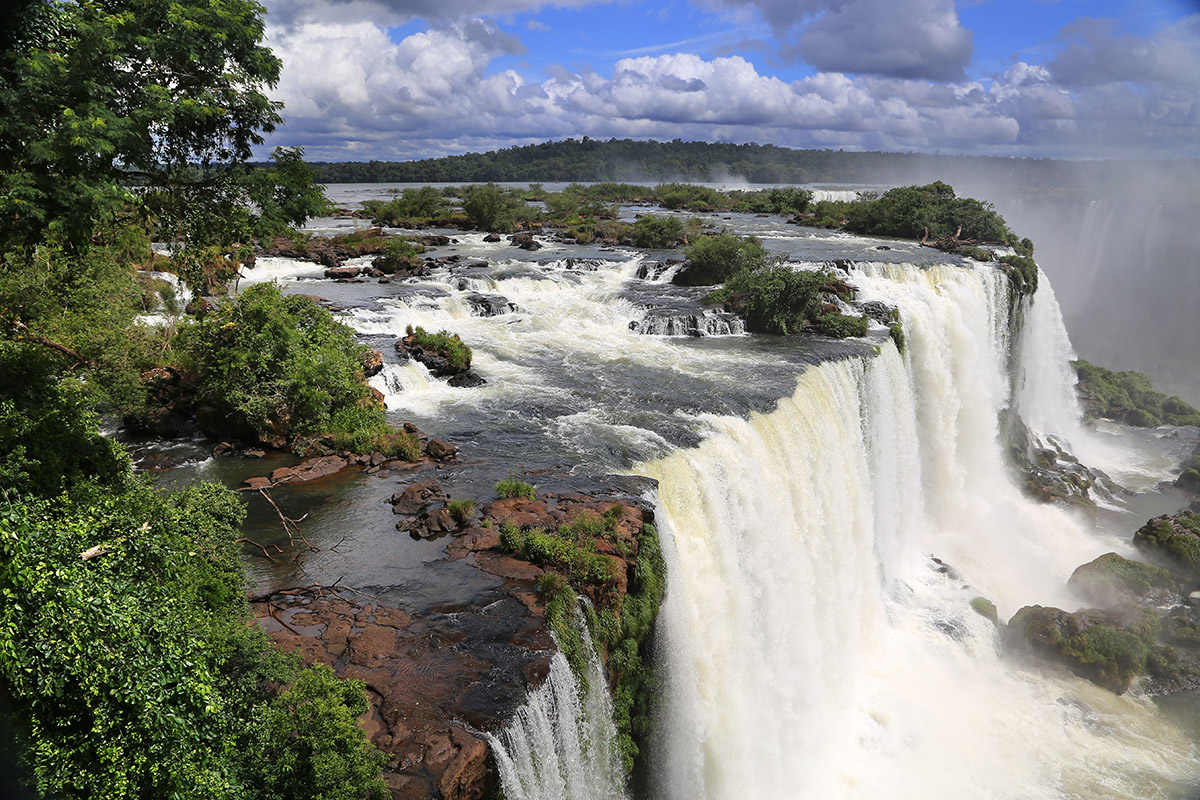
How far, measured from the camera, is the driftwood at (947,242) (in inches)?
1396

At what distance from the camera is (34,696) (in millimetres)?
5020

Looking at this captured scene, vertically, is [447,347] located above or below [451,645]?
above

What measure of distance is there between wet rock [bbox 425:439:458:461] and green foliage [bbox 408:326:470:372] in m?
4.72

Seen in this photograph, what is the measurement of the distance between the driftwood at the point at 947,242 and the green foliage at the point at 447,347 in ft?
89.8

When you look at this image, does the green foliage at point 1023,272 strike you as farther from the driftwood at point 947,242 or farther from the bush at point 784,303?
the bush at point 784,303

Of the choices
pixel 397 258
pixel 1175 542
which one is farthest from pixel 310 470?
pixel 1175 542

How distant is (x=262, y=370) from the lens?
560 inches

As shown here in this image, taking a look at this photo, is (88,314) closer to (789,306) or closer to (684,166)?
(789,306)

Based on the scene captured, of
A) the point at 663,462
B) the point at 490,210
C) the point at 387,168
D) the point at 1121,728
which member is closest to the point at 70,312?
the point at 663,462

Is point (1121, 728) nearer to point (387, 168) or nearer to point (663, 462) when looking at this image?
point (663, 462)

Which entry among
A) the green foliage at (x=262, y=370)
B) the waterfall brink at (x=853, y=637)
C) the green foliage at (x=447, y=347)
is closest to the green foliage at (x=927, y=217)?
the waterfall brink at (x=853, y=637)

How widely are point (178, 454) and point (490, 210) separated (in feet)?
121

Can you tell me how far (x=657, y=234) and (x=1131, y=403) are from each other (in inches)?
1029

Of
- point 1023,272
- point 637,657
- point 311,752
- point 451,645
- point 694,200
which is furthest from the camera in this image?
point 694,200
